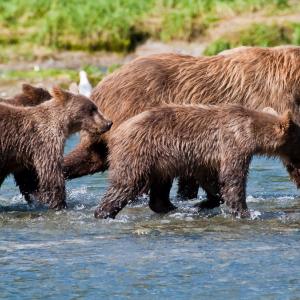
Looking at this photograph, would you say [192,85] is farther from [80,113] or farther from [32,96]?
[32,96]

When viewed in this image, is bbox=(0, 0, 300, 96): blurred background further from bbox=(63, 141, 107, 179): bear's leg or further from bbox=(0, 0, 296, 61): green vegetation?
bbox=(63, 141, 107, 179): bear's leg

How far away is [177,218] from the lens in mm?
11203

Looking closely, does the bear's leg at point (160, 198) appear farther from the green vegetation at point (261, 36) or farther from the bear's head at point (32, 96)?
the green vegetation at point (261, 36)

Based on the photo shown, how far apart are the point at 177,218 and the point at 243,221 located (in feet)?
2.17

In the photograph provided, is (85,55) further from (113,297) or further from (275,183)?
(113,297)

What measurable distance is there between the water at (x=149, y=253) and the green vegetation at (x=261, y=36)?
44.0 feet

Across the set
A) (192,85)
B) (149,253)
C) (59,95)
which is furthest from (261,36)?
(149,253)

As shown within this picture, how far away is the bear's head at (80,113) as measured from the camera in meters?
11.7

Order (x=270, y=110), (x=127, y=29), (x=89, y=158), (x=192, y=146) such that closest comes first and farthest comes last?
(x=192, y=146) < (x=270, y=110) < (x=89, y=158) < (x=127, y=29)

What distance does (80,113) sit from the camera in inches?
464

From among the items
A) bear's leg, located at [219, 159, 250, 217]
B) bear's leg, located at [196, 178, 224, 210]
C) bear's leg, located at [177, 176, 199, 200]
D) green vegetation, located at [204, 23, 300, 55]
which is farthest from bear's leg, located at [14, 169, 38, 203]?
green vegetation, located at [204, 23, 300, 55]

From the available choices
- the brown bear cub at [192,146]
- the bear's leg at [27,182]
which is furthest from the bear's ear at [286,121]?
the bear's leg at [27,182]

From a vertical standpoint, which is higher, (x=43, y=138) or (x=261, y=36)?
(x=43, y=138)

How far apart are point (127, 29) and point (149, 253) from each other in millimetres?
18579
